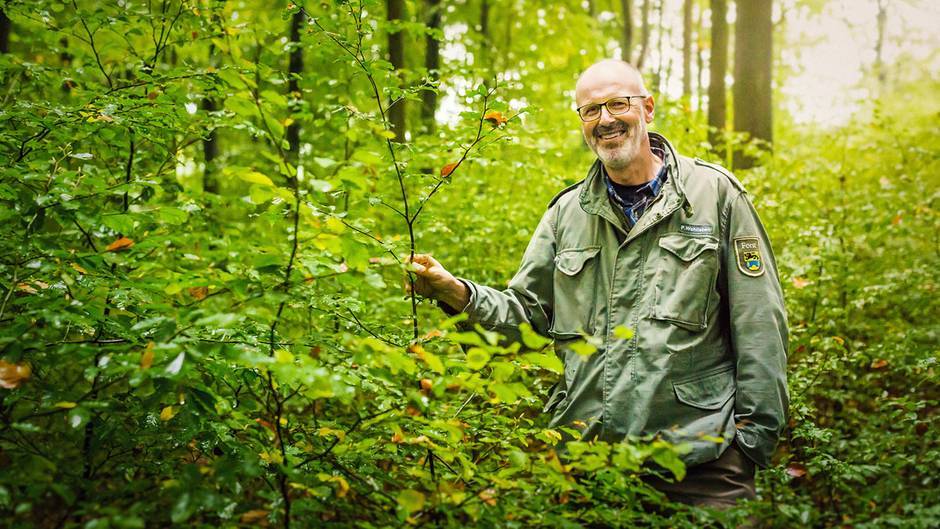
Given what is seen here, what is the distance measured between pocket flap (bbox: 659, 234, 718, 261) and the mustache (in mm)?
551

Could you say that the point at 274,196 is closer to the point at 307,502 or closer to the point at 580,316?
the point at 307,502

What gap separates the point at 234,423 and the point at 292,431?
0.51m

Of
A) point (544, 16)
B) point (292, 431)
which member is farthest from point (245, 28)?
point (544, 16)

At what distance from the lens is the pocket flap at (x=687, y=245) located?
2418mm

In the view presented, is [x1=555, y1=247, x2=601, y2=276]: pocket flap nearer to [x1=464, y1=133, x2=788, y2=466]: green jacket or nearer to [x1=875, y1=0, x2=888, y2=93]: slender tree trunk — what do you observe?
[x1=464, y1=133, x2=788, y2=466]: green jacket

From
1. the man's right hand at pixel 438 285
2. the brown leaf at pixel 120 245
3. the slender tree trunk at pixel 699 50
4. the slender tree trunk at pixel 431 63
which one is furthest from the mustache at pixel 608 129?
the slender tree trunk at pixel 699 50

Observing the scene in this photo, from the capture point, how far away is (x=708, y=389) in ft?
7.66

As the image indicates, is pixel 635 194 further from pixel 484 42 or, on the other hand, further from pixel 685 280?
pixel 484 42

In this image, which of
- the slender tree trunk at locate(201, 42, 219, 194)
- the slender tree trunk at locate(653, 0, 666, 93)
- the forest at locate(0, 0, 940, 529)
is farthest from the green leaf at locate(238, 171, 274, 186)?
the slender tree trunk at locate(653, 0, 666, 93)

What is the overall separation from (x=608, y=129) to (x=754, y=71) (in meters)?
5.72

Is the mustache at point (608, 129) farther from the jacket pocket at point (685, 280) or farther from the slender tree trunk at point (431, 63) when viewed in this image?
the slender tree trunk at point (431, 63)

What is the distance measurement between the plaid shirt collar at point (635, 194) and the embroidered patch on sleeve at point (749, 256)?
0.44 m

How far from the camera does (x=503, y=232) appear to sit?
198 inches

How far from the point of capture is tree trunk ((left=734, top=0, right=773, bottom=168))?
725 centimetres
